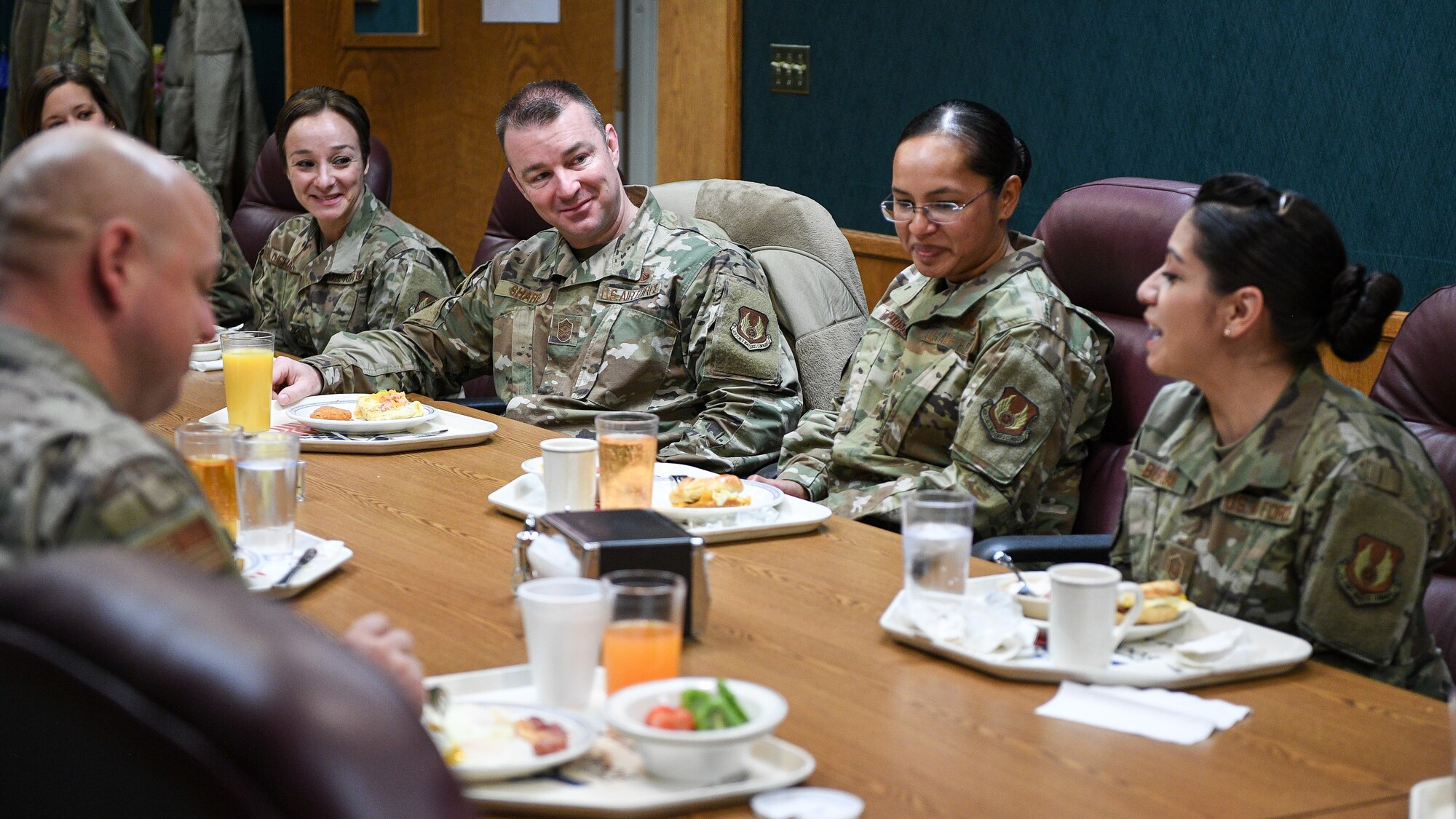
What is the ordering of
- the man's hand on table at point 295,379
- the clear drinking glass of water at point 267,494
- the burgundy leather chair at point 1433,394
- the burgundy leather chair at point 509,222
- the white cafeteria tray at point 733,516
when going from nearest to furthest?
the clear drinking glass of water at point 267,494 < the white cafeteria tray at point 733,516 < the burgundy leather chair at point 1433,394 < the man's hand on table at point 295,379 < the burgundy leather chair at point 509,222

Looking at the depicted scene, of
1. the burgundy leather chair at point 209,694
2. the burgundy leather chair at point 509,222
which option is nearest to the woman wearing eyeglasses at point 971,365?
the burgundy leather chair at point 509,222

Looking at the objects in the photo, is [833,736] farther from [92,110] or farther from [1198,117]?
[92,110]

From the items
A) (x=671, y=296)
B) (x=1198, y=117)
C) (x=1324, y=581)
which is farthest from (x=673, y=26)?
(x=1324, y=581)

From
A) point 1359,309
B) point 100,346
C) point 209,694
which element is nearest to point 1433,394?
point 1359,309

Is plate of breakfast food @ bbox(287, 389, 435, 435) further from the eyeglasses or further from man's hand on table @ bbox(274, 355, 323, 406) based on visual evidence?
the eyeglasses

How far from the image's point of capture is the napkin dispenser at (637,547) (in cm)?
143

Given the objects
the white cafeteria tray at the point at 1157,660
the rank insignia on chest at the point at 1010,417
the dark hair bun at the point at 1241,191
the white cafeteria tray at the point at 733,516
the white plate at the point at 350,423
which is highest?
the dark hair bun at the point at 1241,191

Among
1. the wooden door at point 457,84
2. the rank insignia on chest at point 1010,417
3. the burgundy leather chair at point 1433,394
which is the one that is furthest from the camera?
the wooden door at point 457,84

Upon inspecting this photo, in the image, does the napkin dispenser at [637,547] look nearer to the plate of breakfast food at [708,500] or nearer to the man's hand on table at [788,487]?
the plate of breakfast food at [708,500]

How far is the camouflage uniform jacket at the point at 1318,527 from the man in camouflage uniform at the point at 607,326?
3.77 feet

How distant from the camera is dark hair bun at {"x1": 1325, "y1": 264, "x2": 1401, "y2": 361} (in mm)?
1722

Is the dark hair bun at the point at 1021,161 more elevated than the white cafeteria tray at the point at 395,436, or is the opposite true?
the dark hair bun at the point at 1021,161

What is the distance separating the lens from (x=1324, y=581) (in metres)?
1.64

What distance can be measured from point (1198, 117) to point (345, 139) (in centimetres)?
209
